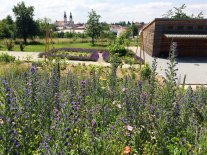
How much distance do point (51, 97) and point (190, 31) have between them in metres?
28.9

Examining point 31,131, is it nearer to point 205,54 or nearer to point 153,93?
point 153,93

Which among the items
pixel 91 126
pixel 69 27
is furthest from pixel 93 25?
pixel 69 27

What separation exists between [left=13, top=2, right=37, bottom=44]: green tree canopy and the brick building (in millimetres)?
23756

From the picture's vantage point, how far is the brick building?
1257 inches

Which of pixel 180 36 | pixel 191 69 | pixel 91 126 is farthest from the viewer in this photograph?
pixel 180 36

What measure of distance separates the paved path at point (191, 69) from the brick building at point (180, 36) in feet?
5.77

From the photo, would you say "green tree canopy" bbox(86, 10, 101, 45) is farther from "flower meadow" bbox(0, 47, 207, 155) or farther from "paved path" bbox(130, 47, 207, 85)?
"flower meadow" bbox(0, 47, 207, 155)

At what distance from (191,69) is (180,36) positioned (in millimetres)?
7293

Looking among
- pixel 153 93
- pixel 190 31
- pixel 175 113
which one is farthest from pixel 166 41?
pixel 175 113

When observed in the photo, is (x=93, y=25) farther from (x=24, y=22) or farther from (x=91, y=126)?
(x=91, y=126)

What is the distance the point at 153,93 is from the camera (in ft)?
27.2

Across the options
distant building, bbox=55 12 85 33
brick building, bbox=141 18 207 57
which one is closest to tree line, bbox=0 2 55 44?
brick building, bbox=141 18 207 57

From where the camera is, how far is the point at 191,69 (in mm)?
25016

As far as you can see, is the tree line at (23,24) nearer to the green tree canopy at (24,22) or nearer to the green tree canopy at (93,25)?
the green tree canopy at (24,22)
